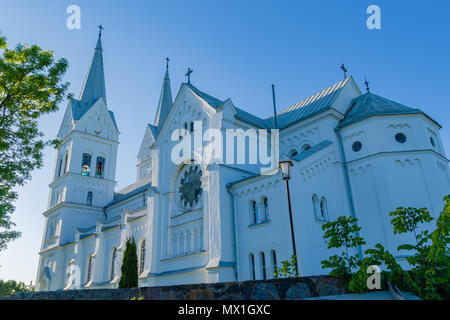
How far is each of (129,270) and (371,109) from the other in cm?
1880

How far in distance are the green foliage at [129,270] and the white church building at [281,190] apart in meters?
0.79

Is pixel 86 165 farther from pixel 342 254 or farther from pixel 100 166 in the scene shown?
pixel 342 254

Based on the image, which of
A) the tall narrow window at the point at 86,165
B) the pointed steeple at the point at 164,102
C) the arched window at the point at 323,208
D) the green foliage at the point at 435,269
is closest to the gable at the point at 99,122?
the tall narrow window at the point at 86,165

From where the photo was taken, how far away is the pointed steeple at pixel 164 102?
47.0 m

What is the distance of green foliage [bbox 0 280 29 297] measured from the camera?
60.5m

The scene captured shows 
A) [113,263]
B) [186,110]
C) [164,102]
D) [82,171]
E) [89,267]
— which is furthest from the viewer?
[164,102]

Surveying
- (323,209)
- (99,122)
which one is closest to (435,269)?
(323,209)

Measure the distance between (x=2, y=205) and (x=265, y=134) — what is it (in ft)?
54.9

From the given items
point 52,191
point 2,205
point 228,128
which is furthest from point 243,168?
point 52,191

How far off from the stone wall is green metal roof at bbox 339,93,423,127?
17118 millimetres

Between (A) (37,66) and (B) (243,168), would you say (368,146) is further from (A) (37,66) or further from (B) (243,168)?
(A) (37,66)

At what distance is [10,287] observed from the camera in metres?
64.7

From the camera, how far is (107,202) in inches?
1590

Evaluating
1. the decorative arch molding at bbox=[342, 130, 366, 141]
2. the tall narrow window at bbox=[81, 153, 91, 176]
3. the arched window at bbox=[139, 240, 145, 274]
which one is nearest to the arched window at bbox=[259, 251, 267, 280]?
the decorative arch molding at bbox=[342, 130, 366, 141]
